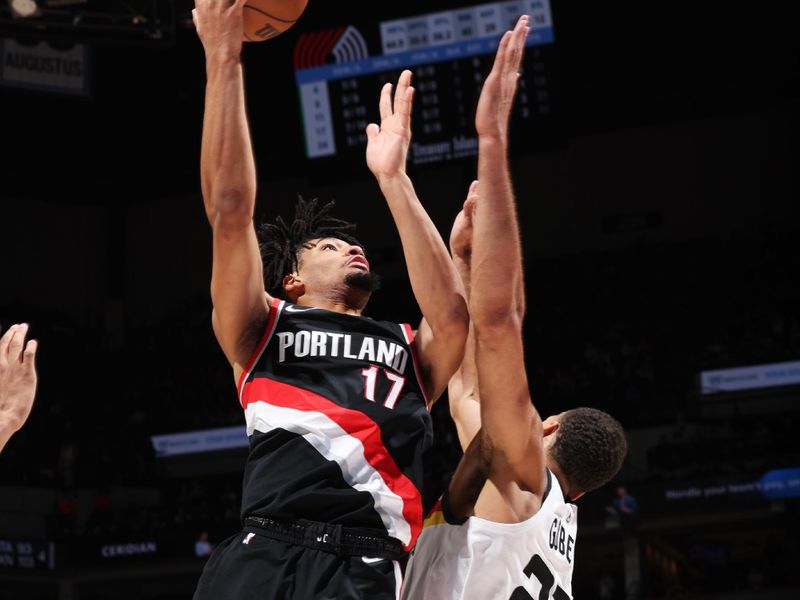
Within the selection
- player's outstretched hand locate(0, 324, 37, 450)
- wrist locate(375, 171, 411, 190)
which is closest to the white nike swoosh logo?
wrist locate(375, 171, 411, 190)

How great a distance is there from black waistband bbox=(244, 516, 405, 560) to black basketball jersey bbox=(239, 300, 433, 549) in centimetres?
2

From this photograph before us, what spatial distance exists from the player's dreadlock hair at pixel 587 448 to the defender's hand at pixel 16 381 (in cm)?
166

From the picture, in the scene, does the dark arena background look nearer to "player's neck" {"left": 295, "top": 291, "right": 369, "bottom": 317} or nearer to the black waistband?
"player's neck" {"left": 295, "top": 291, "right": 369, "bottom": 317}

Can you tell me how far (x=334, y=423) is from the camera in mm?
2852

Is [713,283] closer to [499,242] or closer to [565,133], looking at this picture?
[565,133]

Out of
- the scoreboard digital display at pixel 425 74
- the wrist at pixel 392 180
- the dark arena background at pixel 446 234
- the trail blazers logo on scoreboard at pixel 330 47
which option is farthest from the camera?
the dark arena background at pixel 446 234

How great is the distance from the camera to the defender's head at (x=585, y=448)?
319 cm

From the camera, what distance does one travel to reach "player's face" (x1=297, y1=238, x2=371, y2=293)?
127 inches

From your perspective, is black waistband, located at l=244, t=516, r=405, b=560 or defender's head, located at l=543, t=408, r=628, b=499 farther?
defender's head, located at l=543, t=408, r=628, b=499

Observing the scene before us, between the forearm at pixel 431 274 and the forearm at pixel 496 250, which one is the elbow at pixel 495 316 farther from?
the forearm at pixel 431 274

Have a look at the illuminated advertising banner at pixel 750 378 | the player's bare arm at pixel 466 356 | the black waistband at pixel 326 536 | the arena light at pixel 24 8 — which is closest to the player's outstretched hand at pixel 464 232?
the player's bare arm at pixel 466 356

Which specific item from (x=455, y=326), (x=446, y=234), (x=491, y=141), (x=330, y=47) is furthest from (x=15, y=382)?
(x=446, y=234)

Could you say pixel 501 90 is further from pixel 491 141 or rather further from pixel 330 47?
pixel 330 47

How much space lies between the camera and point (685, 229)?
17.2m
